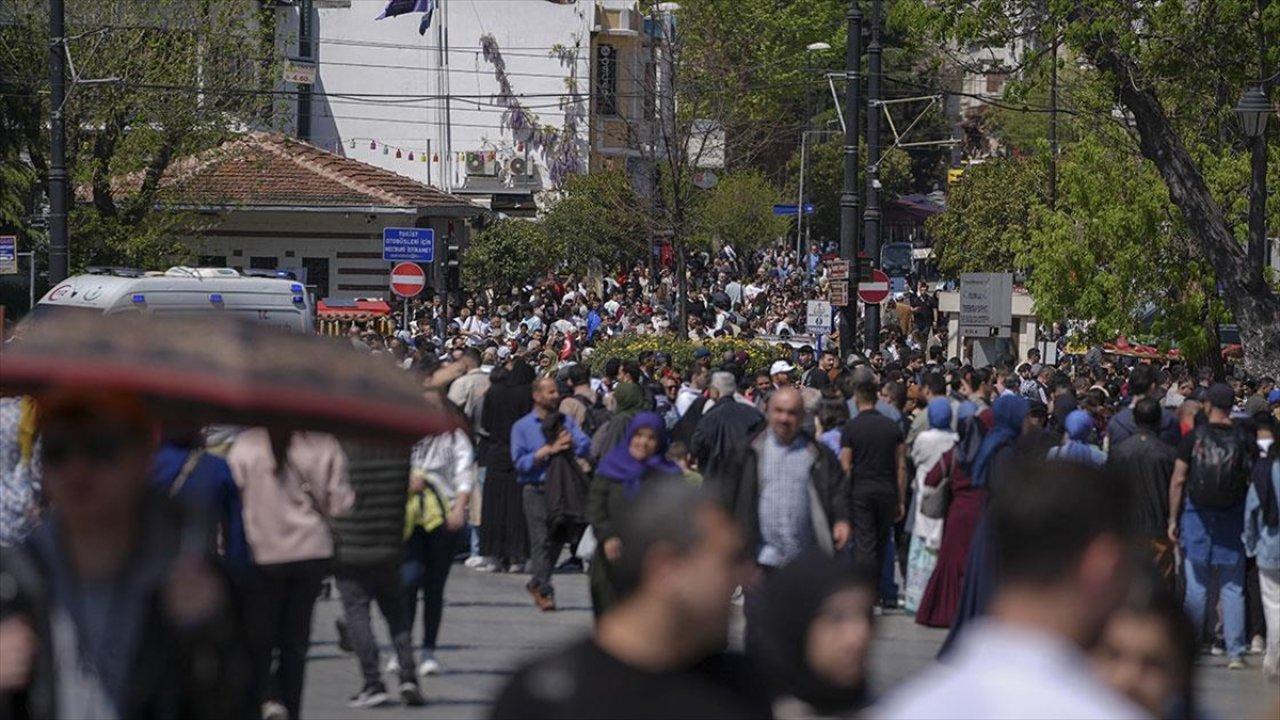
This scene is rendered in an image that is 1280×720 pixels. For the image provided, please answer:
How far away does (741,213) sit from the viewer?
66500mm

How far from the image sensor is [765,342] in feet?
112

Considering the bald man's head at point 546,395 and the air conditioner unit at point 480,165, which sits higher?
the air conditioner unit at point 480,165

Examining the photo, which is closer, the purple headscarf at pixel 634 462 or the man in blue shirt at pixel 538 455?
the purple headscarf at pixel 634 462

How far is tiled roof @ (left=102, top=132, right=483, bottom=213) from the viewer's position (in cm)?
4988

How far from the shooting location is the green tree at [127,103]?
3959cm

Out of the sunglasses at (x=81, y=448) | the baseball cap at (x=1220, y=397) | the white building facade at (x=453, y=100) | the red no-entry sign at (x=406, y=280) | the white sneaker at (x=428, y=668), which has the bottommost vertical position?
the white sneaker at (x=428, y=668)

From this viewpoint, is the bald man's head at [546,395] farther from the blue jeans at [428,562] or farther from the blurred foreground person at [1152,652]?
the blurred foreground person at [1152,652]

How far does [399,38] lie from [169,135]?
903 inches

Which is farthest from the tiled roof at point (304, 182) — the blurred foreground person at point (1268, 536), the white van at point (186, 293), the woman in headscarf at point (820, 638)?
the woman in headscarf at point (820, 638)

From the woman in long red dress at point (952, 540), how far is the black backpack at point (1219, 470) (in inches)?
57.0

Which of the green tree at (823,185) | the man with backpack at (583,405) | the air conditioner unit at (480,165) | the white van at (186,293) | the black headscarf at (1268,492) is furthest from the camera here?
the green tree at (823,185)

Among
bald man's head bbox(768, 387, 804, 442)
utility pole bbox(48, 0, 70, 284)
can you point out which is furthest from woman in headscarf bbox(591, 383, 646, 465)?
utility pole bbox(48, 0, 70, 284)

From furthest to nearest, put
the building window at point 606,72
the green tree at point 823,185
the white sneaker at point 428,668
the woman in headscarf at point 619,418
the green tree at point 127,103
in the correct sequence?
the green tree at point 823,185 < the building window at point 606,72 < the green tree at point 127,103 < the woman in headscarf at point 619,418 < the white sneaker at point 428,668

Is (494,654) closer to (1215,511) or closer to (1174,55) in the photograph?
(1215,511)
